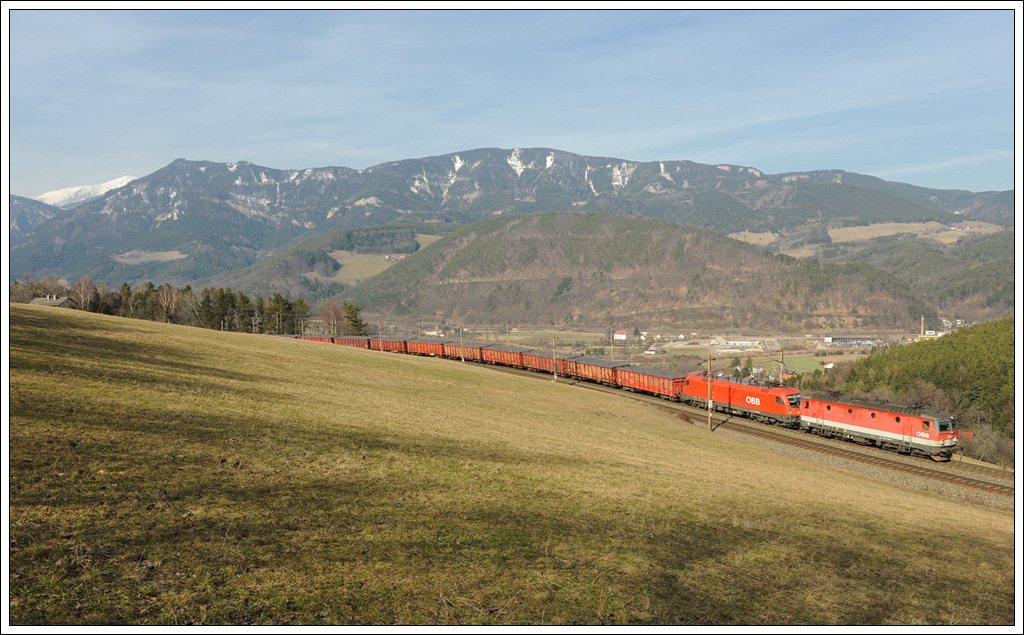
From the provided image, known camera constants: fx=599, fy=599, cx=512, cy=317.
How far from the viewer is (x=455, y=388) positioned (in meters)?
48.8

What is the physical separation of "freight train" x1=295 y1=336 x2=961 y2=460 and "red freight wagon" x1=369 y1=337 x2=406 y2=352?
2117 centimetres

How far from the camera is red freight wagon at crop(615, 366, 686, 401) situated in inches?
2485

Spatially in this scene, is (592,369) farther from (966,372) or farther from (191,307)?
(191,307)

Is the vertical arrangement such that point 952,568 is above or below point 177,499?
below

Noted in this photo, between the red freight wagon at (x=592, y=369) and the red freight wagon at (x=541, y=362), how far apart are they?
3.93ft

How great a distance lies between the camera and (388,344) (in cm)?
9988

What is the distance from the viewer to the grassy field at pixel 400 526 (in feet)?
38.4

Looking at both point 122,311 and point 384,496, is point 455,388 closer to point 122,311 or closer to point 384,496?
point 384,496

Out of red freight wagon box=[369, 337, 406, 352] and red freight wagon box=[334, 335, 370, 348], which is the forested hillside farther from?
red freight wagon box=[334, 335, 370, 348]

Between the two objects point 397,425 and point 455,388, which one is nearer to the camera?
point 397,425

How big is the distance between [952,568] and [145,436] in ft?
83.3

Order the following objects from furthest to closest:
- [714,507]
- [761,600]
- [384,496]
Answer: [714,507] → [384,496] → [761,600]

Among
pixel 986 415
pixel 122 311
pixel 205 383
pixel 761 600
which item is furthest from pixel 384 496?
pixel 122 311

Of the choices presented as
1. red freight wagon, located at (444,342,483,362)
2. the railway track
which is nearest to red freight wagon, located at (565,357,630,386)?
the railway track
